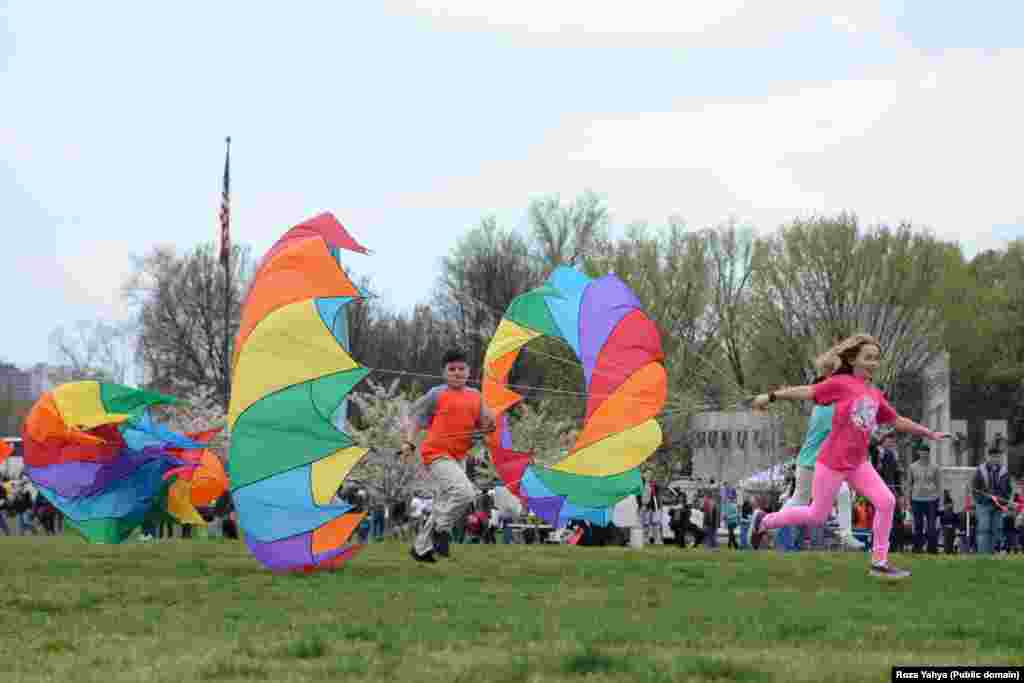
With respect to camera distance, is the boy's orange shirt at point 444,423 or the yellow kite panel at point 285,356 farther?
the boy's orange shirt at point 444,423

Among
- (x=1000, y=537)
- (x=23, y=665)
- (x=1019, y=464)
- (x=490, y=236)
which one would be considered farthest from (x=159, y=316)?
(x=23, y=665)

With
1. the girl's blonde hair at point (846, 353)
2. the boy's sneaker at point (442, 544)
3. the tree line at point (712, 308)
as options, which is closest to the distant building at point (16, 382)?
the tree line at point (712, 308)

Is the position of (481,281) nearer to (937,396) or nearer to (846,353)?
(937,396)

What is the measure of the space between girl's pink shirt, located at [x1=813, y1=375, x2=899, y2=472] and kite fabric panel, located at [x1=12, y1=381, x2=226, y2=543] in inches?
364

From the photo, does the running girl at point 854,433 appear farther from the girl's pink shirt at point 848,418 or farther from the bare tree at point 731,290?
the bare tree at point 731,290

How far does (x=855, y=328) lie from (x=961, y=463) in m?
18.5

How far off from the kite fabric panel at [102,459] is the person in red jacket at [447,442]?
499cm

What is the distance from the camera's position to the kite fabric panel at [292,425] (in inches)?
520

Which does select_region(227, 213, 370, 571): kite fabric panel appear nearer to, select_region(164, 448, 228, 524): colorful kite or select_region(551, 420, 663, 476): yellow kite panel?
select_region(551, 420, 663, 476): yellow kite panel

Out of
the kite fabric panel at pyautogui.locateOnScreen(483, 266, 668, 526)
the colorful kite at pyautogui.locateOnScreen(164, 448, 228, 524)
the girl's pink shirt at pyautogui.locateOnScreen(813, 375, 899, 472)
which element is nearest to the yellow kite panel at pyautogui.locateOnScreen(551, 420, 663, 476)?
the kite fabric panel at pyautogui.locateOnScreen(483, 266, 668, 526)

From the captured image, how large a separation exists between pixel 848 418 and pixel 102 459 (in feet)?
34.5

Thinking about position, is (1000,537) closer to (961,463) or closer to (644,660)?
(644,660)

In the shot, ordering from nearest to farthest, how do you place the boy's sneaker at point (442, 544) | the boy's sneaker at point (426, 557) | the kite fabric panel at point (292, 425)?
the kite fabric panel at point (292, 425) < the boy's sneaker at point (426, 557) < the boy's sneaker at point (442, 544)

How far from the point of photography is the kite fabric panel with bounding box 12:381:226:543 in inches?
757
